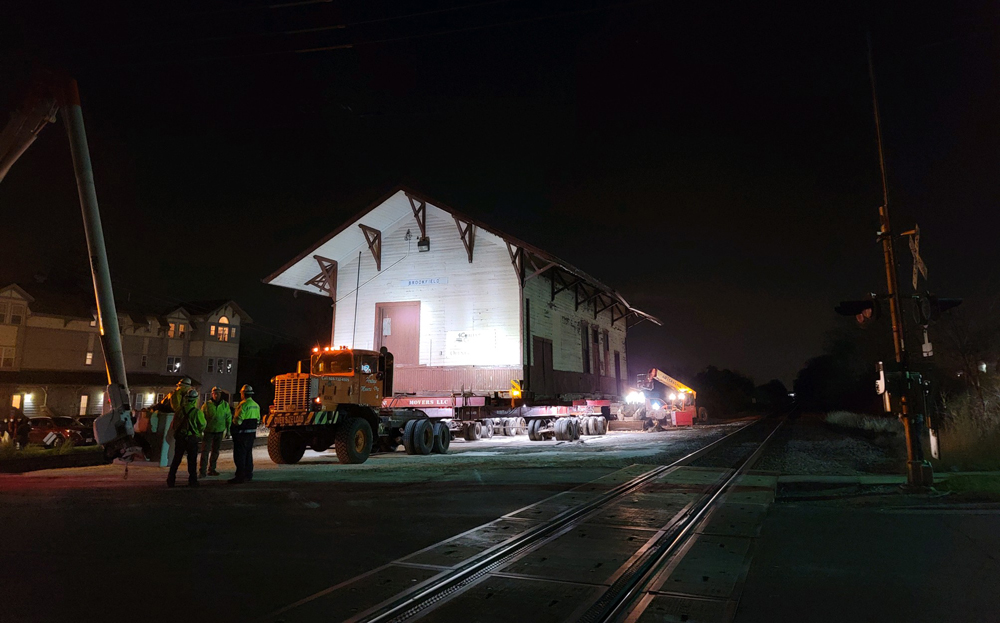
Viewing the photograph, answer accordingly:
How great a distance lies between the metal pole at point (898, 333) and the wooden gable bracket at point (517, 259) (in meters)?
13.1

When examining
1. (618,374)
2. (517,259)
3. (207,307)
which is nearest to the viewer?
(517,259)

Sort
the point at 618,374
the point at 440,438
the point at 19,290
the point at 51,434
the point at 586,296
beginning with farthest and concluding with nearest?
the point at 618,374
the point at 19,290
the point at 586,296
the point at 51,434
the point at 440,438

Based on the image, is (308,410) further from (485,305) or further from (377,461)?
(485,305)

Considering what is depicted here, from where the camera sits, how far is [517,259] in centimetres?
2216

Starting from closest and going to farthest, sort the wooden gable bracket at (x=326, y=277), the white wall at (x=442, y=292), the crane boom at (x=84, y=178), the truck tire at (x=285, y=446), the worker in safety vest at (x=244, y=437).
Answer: the worker in safety vest at (x=244, y=437) < the crane boom at (x=84, y=178) < the truck tire at (x=285, y=446) < the white wall at (x=442, y=292) < the wooden gable bracket at (x=326, y=277)

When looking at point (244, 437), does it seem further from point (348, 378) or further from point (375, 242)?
point (375, 242)

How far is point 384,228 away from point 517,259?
242 inches

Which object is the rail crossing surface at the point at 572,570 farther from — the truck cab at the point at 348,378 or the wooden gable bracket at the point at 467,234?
the wooden gable bracket at the point at 467,234

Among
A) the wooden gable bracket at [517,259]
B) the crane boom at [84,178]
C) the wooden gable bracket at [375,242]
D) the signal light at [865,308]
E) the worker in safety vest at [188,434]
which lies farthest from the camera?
the wooden gable bracket at [375,242]

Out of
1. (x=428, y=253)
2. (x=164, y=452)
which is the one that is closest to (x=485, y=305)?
(x=428, y=253)

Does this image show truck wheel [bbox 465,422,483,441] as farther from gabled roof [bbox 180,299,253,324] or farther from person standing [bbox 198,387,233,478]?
gabled roof [bbox 180,299,253,324]

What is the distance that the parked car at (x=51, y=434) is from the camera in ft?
73.4

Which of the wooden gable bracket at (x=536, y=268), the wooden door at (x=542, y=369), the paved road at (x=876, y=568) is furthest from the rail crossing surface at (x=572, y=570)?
the wooden door at (x=542, y=369)

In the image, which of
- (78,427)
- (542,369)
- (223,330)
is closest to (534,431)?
(542,369)
